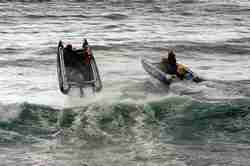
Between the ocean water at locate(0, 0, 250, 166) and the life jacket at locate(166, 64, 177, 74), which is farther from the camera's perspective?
the life jacket at locate(166, 64, 177, 74)

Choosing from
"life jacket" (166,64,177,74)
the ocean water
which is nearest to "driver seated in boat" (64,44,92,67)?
the ocean water

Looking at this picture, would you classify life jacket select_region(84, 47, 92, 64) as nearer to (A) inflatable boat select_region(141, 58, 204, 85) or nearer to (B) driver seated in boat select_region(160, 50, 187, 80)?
(A) inflatable boat select_region(141, 58, 204, 85)

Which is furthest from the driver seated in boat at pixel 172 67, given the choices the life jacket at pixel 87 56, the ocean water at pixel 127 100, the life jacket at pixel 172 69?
the life jacket at pixel 87 56

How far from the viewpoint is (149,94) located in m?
24.1

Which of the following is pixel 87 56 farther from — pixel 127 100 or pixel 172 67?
pixel 172 67

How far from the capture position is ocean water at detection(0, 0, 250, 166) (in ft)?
61.8

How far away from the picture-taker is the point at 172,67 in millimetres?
24453

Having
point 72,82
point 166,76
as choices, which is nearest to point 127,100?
point 166,76

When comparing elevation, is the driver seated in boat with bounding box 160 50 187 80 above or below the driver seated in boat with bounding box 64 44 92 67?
below

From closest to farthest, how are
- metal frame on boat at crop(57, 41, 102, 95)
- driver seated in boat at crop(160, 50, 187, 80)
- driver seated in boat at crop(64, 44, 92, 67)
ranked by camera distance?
metal frame on boat at crop(57, 41, 102, 95) < driver seated in boat at crop(160, 50, 187, 80) < driver seated in boat at crop(64, 44, 92, 67)

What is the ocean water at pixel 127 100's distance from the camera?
18844 millimetres

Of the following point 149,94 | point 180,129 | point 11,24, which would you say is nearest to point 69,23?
point 11,24

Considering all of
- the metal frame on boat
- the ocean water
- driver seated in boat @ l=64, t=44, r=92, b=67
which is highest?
driver seated in boat @ l=64, t=44, r=92, b=67

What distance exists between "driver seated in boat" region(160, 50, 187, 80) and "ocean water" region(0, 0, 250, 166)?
457 mm
